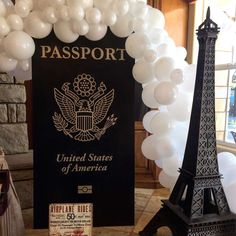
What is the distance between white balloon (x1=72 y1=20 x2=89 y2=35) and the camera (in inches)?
68.2

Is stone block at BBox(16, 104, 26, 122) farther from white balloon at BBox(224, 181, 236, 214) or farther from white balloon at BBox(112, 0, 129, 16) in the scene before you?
white balloon at BBox(224, 181, 236, 214)

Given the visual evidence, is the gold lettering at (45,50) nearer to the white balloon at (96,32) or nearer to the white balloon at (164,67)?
the white balloon at (96,32)

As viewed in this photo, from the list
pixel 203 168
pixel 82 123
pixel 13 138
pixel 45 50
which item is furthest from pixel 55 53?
pixel 203 168

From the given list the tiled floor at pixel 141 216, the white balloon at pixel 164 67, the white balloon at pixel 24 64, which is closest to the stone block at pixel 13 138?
the tiled floor at pixel 141 216

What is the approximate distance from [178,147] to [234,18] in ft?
4.79

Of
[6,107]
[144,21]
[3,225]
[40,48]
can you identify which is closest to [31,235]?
[3,225]

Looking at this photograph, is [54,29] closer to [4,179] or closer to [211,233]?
[4,179]

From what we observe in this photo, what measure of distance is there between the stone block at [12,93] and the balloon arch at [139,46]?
703 millimetres

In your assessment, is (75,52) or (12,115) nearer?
(75,52)

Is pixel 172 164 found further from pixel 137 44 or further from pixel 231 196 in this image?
pixel 137 44

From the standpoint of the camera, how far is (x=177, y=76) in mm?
1840

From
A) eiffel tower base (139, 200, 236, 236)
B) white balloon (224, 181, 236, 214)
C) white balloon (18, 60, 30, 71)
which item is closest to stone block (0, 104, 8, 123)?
white balloon (18, 60, 30, 71)

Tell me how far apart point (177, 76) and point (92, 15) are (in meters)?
0.66

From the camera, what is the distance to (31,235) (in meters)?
2.07
